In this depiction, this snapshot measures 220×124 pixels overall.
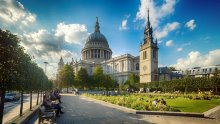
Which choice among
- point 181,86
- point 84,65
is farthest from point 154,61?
point 84,65

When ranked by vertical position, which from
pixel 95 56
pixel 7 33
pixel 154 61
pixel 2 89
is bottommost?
pixel 2 89

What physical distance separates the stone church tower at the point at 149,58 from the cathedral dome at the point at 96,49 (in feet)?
206

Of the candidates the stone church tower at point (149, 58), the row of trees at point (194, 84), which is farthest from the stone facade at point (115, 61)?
the row of trees at point (194, 84)

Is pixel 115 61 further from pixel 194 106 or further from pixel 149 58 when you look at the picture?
pixel 194 106

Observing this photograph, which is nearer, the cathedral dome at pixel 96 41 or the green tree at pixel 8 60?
the green tree at pixel 8 60

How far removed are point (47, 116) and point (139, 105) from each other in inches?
469

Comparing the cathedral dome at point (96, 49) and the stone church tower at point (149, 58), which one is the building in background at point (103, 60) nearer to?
the cathedral dome at point (96, 49)

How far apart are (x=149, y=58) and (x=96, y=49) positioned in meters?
71.7

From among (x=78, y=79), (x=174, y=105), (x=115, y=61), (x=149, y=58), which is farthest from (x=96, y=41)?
(x=174, y=105)

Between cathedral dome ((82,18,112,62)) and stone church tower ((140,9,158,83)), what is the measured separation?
206ft

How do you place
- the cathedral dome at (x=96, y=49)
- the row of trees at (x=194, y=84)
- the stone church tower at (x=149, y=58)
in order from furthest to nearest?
the cathedral dome at (x=96, y=49) < the stone church tower at (x=149, y=58) < the row of trees at (x=194, y=84)

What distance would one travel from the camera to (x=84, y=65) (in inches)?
5753

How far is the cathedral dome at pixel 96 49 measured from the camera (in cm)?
15638

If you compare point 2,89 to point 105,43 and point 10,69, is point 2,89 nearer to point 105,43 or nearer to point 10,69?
point 10,69
